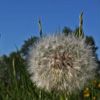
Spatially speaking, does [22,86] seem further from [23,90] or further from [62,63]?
[62,63]

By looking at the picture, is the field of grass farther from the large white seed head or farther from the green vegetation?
the large white seed head

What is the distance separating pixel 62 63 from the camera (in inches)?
164

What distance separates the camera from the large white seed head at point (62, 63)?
407cm

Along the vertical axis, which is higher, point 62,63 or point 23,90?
point 23,90

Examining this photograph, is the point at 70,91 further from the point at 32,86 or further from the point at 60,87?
the point at 32,86

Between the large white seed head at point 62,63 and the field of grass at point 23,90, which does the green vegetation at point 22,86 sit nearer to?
the field of grass at point 23,90

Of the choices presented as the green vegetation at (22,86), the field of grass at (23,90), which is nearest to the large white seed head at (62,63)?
the green vegetation at (22,86)

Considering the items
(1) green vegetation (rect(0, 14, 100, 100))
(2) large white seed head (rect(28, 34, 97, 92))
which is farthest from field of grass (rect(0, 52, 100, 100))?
(2) large white seed head (rect(28, 34, 97, 92))

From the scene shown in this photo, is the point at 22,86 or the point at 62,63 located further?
the point at 22,86

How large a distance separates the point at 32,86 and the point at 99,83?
342cm

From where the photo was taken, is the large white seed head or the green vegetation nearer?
the large white seed head

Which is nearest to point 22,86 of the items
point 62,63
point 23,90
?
point 23,90

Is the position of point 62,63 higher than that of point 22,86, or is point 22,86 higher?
point 22,86

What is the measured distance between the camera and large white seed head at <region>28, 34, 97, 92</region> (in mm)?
4066
